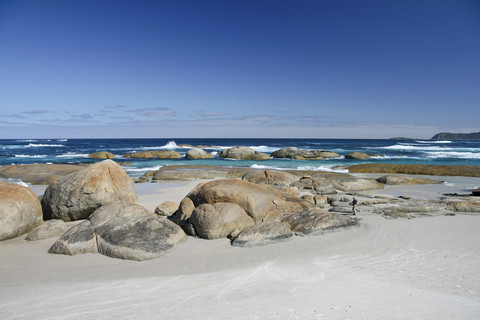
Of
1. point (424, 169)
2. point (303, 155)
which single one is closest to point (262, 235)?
point (424, 169)

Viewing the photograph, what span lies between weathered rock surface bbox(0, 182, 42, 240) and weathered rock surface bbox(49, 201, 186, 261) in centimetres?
195

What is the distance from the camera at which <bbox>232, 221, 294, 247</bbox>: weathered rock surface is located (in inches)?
302

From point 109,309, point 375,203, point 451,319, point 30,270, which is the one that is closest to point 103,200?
point 30,270

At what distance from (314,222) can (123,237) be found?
515 centimetres

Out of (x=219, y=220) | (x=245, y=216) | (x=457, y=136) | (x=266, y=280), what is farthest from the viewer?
(x=457, y=136)

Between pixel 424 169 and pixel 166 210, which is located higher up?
pixel 424 169

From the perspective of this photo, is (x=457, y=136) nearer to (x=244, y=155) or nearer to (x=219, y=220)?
(x=244, y=155)

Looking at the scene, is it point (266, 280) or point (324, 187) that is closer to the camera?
point (266, 280)

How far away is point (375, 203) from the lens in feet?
43.3

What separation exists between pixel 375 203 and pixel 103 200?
11079 mm

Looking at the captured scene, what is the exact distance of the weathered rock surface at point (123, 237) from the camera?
22.8 feet

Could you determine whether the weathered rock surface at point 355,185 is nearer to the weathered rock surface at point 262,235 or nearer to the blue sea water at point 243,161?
the weathered rock surface at point 262,235

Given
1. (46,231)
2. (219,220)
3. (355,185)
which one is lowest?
(46,231)

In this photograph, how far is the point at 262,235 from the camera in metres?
7.82
